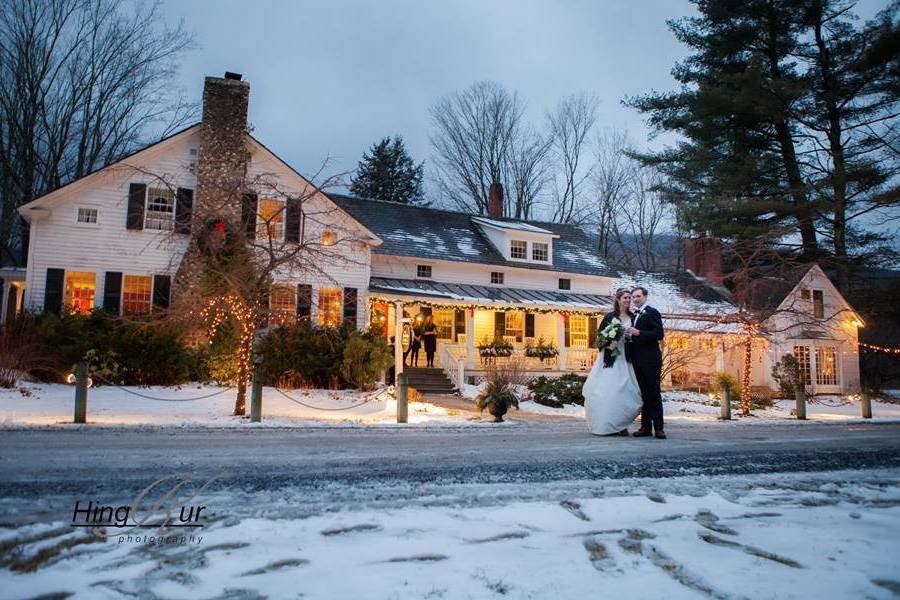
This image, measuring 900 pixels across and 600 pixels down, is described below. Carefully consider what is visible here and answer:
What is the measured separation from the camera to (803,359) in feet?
91.4

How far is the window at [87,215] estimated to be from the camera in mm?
18906

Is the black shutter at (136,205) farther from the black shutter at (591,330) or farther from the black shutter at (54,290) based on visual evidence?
the black shutter at (591,330)

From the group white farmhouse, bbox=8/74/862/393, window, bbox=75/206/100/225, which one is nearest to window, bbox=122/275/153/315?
white farmhouse, bbox=8/74/862/393

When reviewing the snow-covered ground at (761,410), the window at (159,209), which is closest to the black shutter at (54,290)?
the window at (159,209)

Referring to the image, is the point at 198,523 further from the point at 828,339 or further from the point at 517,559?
the point at 828,339

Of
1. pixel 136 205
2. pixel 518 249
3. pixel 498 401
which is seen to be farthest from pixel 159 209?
pixel 518 249

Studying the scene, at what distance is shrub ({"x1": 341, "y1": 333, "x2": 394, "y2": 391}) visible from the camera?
1717 centimetres

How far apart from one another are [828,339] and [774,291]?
387 cm

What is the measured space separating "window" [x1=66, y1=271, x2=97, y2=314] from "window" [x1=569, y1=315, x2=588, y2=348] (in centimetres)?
1875

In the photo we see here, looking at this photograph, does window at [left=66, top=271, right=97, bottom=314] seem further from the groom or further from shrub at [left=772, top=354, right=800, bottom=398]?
shrub at [left=772, top=354, right=800, bottom=398]

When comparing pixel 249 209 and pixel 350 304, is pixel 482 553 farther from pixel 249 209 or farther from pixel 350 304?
pixel 350 304

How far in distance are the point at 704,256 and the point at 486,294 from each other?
1488 centimetres

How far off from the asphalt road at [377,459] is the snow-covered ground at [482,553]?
0.93m

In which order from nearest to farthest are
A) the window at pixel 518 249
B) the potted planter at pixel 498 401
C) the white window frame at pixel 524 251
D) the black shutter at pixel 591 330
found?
the potted planter at pixel 498 401 < the black shutter at pixel 591 330 < the white window frame at pixel 524 251 < the window at pixel 518 249
